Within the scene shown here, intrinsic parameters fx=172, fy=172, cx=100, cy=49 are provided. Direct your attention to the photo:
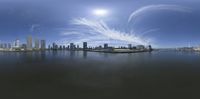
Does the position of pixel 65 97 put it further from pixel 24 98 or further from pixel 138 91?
pixel 138 91

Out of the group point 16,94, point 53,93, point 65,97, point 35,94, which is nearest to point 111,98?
point 65,97

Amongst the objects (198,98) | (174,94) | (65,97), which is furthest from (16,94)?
(198,98)

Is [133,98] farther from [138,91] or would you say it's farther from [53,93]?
[53,93]

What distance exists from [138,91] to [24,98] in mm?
8365

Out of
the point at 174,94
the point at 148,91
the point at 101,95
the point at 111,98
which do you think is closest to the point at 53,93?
the point at 101,95

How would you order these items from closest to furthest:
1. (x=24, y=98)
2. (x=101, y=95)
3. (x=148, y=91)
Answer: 1. (x=24, y=98)
2. (x=101, y=95)
3. (x=148, y=91)

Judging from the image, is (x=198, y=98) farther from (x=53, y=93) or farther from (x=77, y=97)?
(x=53, y=93)

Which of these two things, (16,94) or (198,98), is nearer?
(198,98)

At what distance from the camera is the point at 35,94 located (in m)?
12.4

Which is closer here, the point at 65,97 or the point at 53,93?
the point at 65,97

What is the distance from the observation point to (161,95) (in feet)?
40.9

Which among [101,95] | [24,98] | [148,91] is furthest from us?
[148,91]

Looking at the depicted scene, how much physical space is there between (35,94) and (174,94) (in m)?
10.2

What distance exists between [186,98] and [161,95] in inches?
63.9
